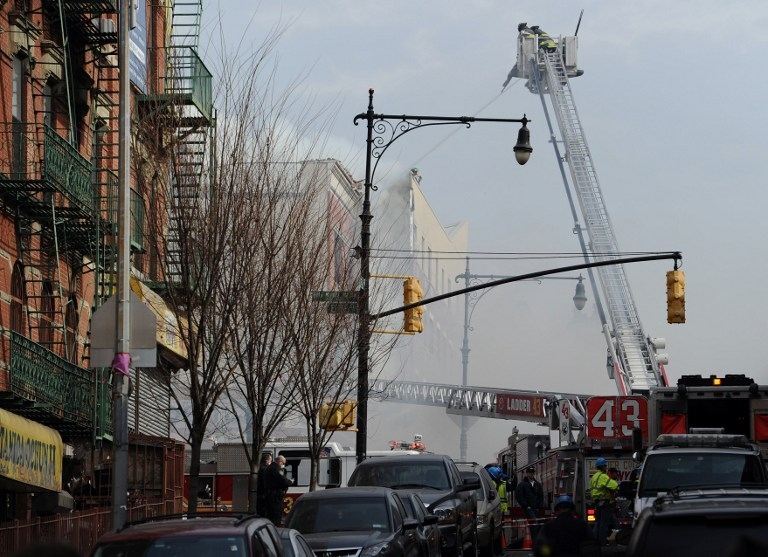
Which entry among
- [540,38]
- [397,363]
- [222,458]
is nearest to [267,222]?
[222,458]

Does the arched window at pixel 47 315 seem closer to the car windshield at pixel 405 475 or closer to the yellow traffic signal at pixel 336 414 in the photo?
the car windshield at pixel 405 475

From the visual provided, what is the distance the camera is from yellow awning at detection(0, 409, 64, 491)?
19.8 metres

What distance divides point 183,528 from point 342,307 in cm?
1613

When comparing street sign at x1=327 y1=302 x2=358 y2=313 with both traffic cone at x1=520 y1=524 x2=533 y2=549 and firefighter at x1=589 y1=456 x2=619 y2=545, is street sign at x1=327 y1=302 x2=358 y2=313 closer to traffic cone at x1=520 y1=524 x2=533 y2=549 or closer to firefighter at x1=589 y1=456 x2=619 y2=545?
firefighter at x1=589 y1=456 x2=619 y2=545

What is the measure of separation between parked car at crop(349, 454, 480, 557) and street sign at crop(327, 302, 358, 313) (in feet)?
16.3

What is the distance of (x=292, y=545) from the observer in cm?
1399

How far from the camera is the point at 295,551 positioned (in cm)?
1396

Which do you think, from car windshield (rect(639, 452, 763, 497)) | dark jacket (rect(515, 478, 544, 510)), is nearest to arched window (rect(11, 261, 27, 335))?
car windshield (rect(639, 452, 763, 497))

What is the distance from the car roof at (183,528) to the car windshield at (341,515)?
514 centimetres

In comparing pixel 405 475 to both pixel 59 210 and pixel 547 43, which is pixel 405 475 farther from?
pixel 547 43

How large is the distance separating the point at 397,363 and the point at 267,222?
231ft

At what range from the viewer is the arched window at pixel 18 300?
23719 mm

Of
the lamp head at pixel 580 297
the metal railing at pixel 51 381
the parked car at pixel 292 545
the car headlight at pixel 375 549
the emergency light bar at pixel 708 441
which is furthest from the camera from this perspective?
the lamp head at pixel 580 297

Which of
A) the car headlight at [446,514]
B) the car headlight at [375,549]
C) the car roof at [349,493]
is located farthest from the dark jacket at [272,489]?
the car headlight at [375,549]
